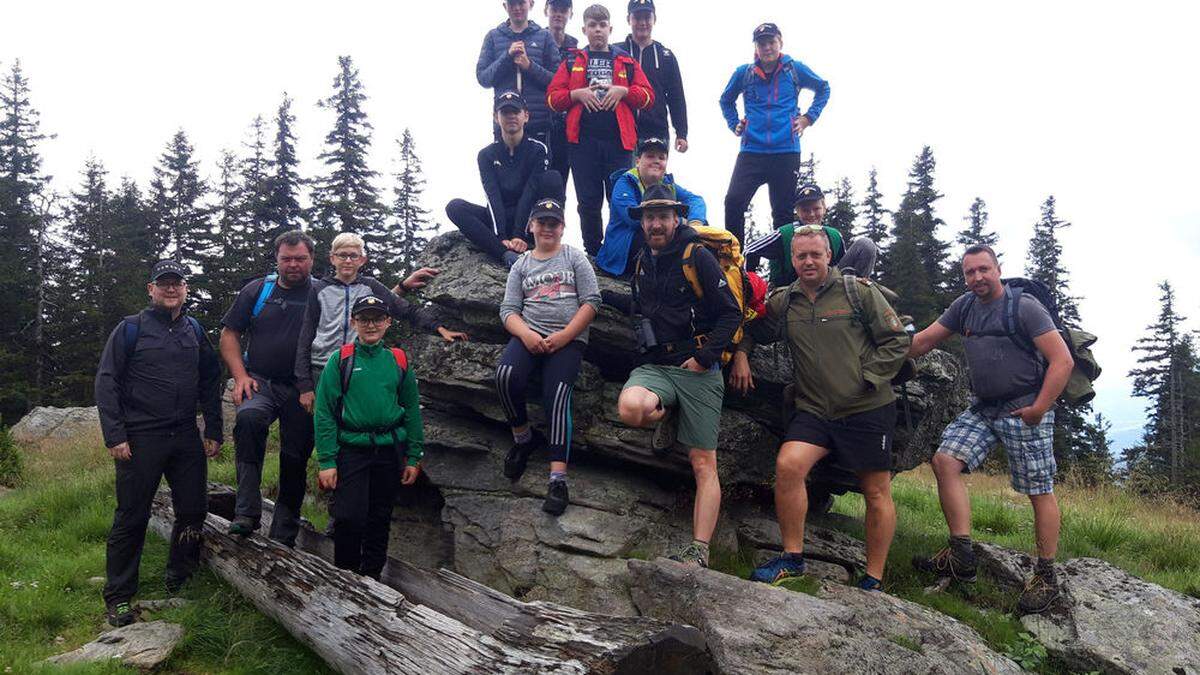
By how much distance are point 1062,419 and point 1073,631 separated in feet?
88.3

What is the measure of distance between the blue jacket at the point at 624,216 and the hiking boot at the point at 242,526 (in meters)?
4.96

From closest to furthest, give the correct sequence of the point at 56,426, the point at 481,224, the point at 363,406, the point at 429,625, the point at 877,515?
1. the point at 429,625
2. the point at 363,406
3. the point at 877,515
4. the point at 481,224
5. the point at 56,426

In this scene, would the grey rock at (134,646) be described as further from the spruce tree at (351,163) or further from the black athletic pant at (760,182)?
the spruce tree at (351,163)

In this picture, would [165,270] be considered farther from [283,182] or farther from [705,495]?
[283,182]

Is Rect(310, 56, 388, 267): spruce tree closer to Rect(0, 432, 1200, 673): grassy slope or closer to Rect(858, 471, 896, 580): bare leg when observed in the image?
Rect(0, 432, 1200, 673): grassy slope

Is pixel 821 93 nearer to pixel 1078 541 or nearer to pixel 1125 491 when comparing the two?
Answer: pixel 1078 541

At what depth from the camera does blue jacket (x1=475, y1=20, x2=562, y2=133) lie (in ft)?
30.0

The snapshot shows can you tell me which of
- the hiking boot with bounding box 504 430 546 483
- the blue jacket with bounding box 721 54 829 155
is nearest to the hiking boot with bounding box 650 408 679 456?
the hiking boot with bounding box 504 430 546 483

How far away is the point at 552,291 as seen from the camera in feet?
22.0

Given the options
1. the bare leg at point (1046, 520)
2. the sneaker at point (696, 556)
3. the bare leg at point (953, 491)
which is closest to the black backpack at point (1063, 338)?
the bare leg at point (1046, 520)

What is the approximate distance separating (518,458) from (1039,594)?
552 centimetres

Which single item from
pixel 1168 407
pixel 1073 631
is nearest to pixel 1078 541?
pixel 1073 631

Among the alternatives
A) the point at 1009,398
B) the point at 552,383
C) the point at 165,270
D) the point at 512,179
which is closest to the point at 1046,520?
the point at 1009,398

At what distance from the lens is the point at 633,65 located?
28.4 ft
